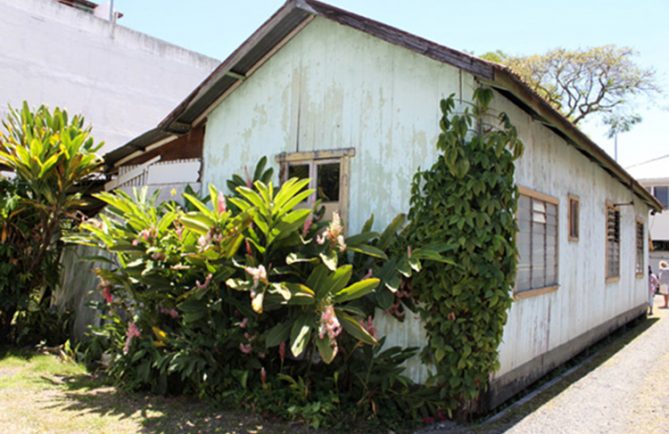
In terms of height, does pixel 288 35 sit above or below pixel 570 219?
above

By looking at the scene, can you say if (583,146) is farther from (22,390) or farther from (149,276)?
(22,390)

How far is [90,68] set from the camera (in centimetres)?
1516

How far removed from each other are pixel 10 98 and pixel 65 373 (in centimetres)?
950

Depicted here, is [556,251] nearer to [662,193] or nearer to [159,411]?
[159,411]

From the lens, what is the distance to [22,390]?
6.13 metres

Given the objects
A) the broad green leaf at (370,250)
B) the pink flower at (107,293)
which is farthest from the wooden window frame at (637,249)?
the pink flower at (107,293)

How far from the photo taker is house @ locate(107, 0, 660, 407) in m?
5.89

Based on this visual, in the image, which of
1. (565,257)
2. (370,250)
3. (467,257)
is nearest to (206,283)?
(370,250)

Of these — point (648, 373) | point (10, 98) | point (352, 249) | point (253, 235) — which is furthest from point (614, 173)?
point (10, 98)

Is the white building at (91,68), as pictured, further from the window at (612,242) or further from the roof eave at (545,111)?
the window at (612,242)

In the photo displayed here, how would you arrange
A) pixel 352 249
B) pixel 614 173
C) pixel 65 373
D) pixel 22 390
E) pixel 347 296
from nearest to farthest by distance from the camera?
pixel 347 296 < pixel 352 249 < pixel 22 390 < pixel 65 373 < pixel 614 173

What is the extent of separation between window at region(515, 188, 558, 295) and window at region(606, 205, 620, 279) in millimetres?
3895

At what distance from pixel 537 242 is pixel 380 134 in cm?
268

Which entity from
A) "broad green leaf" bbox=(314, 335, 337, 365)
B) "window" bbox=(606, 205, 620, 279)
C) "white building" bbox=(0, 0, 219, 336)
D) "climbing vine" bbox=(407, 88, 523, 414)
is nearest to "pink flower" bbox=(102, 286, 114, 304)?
"broad green leaf" bbox=(314, 335, 337, 365)
